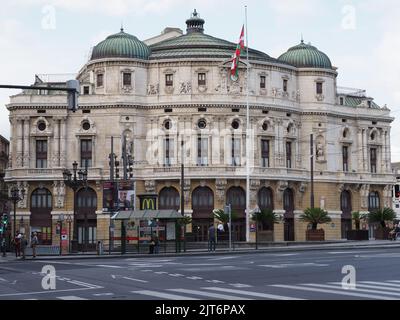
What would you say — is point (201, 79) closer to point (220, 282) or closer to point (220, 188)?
point (220, 188)

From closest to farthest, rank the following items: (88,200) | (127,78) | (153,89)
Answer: (88,200), (127,78), (153,89)

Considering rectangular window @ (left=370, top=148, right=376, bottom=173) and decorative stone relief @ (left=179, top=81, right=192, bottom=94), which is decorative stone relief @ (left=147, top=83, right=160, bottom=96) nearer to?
decorative stone relief @ (left=179, top=81, right=192, bottom=94)

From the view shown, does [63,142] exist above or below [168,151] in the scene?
above

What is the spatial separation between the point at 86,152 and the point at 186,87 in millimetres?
12253

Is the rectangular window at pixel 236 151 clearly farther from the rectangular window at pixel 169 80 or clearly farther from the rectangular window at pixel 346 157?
the rectangular window at pixel 346 157

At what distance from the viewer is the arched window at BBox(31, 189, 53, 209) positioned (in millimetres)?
79562

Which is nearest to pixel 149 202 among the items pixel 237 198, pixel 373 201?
pixel 237 198

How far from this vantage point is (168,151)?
79.0 meters

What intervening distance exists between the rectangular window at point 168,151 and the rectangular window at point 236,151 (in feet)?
20.3

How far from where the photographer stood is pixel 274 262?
3741cm

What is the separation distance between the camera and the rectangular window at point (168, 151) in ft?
258

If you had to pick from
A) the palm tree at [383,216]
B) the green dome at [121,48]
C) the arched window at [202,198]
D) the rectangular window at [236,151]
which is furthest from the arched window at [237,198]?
the green dome at [121,48]
